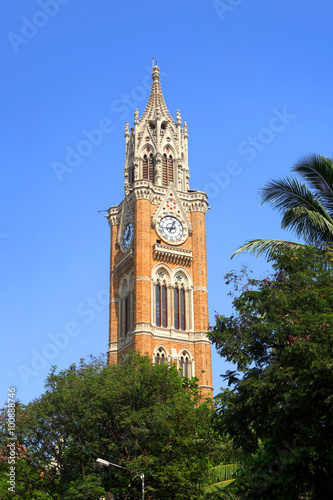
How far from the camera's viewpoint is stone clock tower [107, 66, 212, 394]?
53281 mm

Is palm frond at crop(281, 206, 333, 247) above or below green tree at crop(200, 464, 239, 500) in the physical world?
above

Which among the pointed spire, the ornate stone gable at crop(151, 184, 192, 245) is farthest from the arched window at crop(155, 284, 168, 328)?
the pointed spire

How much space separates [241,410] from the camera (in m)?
16.4

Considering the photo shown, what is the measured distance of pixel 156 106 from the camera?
65312 millimetres

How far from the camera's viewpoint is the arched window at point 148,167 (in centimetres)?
6107

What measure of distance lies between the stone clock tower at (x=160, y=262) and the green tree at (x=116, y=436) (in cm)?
2197

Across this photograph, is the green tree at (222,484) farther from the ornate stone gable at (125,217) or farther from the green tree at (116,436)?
the ornate stone gable at (125,217)

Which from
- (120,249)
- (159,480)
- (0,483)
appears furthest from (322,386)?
(120,249)

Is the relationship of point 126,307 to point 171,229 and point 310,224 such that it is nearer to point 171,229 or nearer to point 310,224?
point 171,229

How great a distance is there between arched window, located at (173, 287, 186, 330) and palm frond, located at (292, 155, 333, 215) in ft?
127

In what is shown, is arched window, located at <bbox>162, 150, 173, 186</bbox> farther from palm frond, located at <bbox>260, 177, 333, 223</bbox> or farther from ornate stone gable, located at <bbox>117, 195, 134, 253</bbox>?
palm frond, located at <bbox>260, 177, 333, 223</bbox>

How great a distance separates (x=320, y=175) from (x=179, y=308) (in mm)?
39773

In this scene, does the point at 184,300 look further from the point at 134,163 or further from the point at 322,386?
the point at 322,386

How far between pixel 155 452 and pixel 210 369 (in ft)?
87.0
